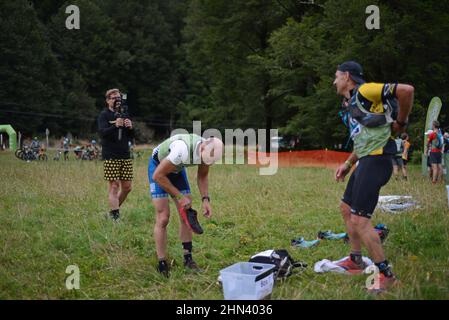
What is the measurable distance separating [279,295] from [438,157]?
10.3 meters

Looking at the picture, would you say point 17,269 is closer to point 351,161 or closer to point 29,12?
point 351,161

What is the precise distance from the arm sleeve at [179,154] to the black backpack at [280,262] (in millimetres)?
1302

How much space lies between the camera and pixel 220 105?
38906mm

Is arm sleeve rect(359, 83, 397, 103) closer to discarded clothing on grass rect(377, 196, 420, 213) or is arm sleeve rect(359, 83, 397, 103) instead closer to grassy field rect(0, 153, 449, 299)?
grassy field rect(0, 153, 449, 299)

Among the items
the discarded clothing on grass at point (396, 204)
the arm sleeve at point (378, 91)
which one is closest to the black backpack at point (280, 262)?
the arm sleeve at point (378, 91)

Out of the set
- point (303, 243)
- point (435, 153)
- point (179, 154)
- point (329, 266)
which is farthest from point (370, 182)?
point (435, 153)

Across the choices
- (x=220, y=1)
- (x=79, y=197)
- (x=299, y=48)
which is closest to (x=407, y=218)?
(x=79, y=197)

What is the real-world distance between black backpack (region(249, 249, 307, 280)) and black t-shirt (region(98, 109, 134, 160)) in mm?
3543

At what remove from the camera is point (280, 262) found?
4.62m

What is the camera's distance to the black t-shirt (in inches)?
293

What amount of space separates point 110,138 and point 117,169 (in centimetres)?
52

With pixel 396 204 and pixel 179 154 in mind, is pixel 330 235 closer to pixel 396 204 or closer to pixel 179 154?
pixel 396 204

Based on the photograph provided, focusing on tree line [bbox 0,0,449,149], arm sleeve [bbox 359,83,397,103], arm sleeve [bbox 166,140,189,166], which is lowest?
arm sleeve [bbox 166,140,189,166]

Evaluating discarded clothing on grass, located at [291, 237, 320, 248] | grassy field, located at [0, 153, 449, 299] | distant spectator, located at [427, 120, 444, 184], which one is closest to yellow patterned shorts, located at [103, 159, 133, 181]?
grassy field, located at [0, 153, 449, 299]
